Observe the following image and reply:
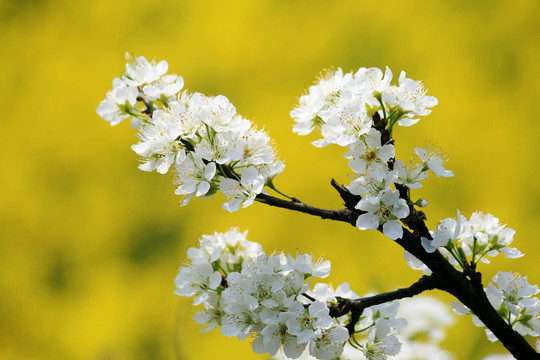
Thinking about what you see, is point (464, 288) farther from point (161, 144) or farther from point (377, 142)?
point (161, 144)

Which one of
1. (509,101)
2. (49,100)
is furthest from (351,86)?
Result: (49,100)

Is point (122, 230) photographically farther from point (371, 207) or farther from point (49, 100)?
point (371, 207)

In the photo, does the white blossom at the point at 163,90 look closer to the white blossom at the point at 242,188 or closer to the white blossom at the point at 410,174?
the white blossom at the point at 242,188

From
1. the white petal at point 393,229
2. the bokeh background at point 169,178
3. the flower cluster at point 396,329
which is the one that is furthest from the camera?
the bokeh background at point 169,178

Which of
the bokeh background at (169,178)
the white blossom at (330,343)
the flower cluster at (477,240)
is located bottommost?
the white blossom at (330,343)

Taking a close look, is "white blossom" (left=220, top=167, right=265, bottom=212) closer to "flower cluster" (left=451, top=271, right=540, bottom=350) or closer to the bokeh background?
"flower cluster" (left=451, top=271, right=540, bottom=350)

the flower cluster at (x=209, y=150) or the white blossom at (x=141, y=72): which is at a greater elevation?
the white blossom at (x=141, y=72)

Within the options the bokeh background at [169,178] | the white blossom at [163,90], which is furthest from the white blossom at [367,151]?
the bokeh background at [169,178]
